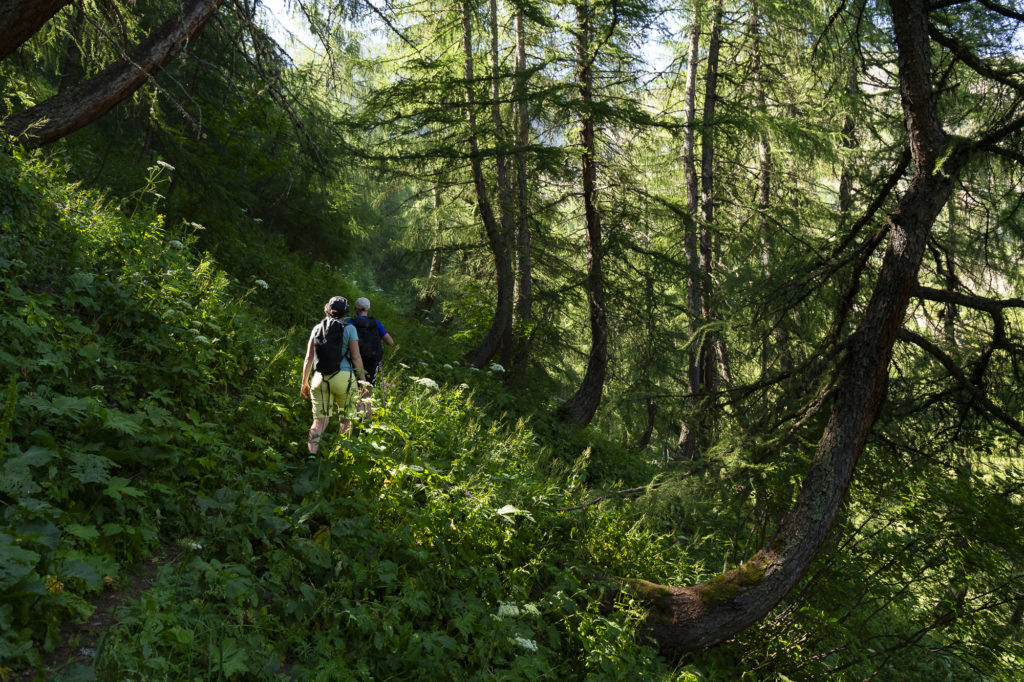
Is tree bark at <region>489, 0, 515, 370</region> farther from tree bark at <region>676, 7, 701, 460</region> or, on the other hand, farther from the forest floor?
the forest floor

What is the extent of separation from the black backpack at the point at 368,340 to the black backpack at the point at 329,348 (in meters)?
1.32

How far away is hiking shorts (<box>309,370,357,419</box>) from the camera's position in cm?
514

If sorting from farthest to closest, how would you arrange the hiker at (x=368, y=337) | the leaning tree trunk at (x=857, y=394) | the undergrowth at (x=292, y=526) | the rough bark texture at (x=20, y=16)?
1. the hiker at (x=368, y=337)
2. the rough bark texture at (x=20, y=16)
3. the leaning tree trunk at (x=857, y=394)
4. the undergrowth at (x=292, y=526)

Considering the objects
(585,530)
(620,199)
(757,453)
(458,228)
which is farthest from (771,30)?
(585,530)

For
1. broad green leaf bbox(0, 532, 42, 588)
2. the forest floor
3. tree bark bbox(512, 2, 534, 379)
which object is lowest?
the forest floor

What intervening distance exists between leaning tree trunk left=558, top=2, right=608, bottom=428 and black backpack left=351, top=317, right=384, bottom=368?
488 cm

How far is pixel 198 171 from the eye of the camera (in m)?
8.48

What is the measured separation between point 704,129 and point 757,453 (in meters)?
6.23

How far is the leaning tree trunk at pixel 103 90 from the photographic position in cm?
597

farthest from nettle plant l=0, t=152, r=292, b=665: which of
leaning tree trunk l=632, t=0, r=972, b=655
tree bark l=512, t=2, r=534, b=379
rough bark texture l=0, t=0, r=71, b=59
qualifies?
tree bark l=512, t=2, r=534, b=379

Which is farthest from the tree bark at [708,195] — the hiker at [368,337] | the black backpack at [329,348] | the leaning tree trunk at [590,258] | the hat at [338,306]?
the black backpack at [329,348]

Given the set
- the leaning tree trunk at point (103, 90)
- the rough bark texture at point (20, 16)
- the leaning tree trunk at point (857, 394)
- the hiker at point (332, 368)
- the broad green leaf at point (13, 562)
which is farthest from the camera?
the leaning tree trunk at point (103, 90)

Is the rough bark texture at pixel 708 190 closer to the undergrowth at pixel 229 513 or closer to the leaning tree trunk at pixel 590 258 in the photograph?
the leaning tree trunk at pixel 590 258

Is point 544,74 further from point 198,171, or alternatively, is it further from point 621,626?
point 621,626
